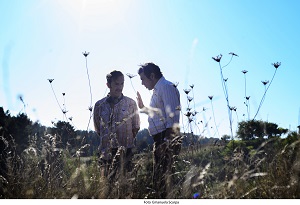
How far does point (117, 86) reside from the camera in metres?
4.73

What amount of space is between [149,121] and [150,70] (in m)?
0.63

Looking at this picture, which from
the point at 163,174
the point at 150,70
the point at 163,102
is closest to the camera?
the point at 163,174

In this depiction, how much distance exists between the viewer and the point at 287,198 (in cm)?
264

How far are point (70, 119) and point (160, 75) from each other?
3.92 ft

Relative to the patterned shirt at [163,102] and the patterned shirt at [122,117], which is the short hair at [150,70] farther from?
the patterned shirt at [122,117]

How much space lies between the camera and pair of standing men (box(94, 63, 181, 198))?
11.4 ft

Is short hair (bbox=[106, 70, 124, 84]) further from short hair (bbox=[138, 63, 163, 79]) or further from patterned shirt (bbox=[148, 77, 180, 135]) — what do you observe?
patterned shirt (bbox=[148, 77, 180, 135])

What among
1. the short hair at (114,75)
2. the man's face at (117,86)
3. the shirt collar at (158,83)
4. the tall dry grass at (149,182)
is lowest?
the tall dry grass at (149,182)

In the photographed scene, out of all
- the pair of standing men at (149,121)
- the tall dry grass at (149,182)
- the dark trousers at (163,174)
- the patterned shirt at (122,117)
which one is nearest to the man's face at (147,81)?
the pair of standing men at (149,121)

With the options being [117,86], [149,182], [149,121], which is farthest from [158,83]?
[149,182]

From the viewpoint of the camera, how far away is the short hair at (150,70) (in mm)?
4283

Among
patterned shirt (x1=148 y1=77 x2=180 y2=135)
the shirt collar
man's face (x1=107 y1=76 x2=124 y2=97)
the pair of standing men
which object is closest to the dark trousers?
the pair of standing men

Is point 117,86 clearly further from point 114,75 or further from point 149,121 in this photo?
point 149,121
